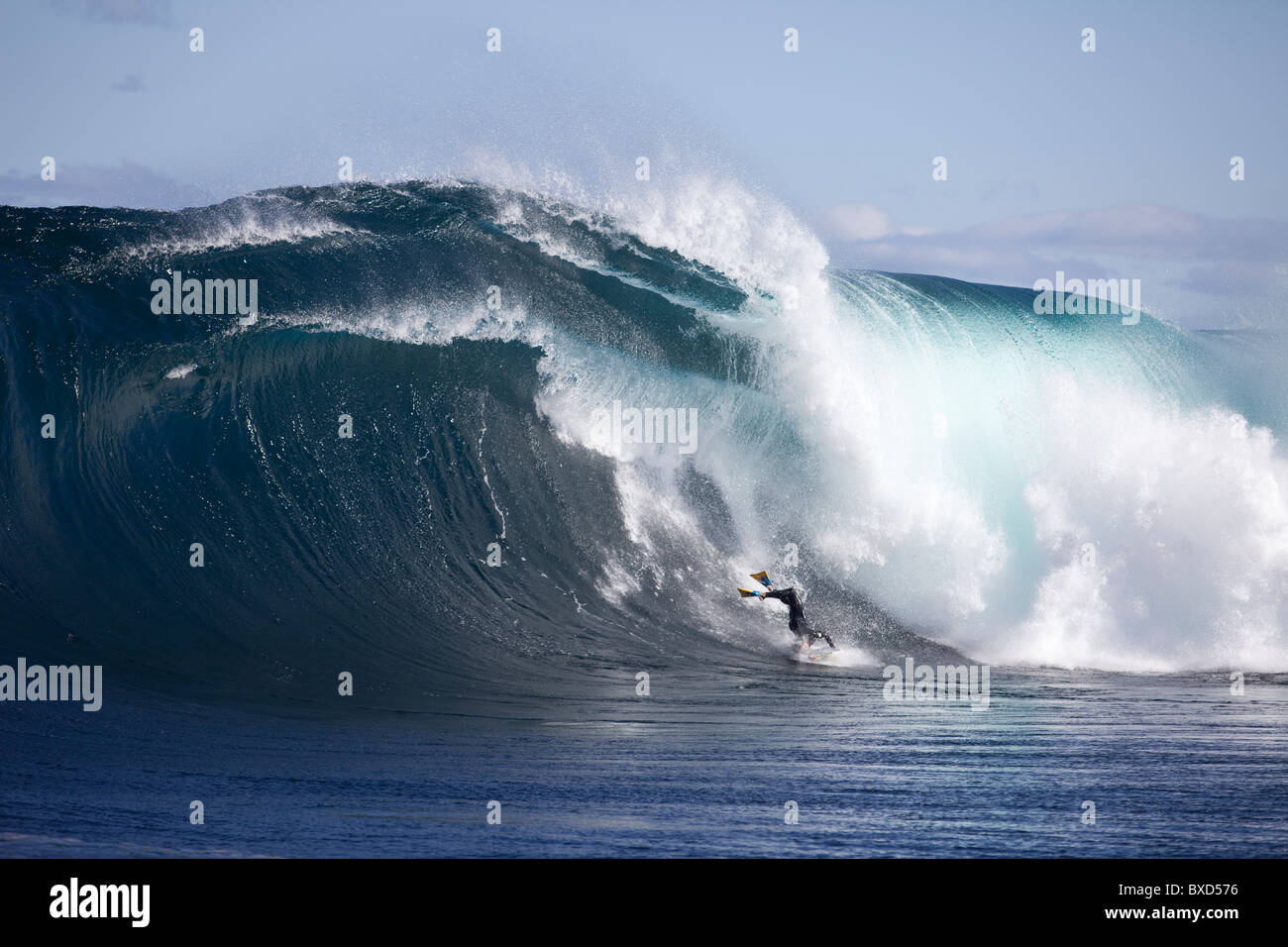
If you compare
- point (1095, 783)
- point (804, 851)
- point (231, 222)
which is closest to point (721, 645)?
point (1095, 783)

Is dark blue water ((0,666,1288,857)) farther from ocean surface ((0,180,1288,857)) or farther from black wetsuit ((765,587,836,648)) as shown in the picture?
black wetsuit ((765,587,836,648))

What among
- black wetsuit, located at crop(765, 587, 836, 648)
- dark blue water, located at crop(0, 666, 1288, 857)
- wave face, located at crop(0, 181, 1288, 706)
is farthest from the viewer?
black wetsuit, located at crop(765, 587, 836, 648)

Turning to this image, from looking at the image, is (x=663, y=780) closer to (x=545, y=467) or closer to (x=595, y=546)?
(x=595, y=546)

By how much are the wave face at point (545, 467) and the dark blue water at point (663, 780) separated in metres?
1.85

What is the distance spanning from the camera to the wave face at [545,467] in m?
11.9

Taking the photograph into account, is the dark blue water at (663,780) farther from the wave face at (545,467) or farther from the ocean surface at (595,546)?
the wave face at (545,467)

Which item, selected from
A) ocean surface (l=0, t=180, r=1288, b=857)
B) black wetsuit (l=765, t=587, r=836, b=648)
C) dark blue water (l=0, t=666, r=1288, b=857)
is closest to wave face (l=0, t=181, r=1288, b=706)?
ocean surface (l=0, t=180, r=1288, b=857)

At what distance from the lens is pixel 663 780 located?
7145mm

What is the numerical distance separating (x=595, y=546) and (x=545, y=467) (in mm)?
1266

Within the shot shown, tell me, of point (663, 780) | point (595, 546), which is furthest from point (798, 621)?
point (663, 780)

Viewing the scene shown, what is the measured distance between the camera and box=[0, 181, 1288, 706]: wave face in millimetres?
11906

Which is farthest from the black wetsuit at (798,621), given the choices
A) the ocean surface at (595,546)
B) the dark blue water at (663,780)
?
the dark blue water at (663,780)

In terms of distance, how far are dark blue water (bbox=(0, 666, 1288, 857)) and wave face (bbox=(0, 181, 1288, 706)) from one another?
185 centimetres

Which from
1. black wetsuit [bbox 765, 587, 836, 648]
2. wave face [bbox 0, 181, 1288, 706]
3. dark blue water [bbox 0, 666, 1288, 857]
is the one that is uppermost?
wave face [bbox 0, 181, 1288, 706]
